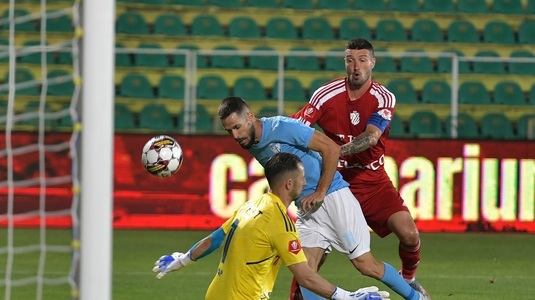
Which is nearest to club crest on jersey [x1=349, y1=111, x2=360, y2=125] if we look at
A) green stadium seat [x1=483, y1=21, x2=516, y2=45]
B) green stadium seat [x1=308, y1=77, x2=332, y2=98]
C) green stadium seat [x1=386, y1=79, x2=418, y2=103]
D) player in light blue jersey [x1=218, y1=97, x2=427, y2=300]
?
player in light blue jersey [x1=218, y1=97, x2=427, y2=300]

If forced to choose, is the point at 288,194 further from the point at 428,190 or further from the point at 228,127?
the point at 428,190

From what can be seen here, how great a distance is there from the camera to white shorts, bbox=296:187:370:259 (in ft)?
24.1

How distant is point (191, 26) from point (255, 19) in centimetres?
105

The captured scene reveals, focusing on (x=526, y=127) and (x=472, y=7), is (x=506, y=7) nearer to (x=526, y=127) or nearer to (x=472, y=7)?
(x=472, y=7)

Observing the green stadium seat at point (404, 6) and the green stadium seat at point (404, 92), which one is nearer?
the green stadium seat at point (404, 92)

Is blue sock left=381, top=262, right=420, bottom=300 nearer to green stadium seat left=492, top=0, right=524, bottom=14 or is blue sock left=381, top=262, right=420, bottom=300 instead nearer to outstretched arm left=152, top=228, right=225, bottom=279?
outstretched arm left=152, top=228, right=225, bottom=279

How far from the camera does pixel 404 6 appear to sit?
18672mm

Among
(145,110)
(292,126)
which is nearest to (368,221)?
(292,126)

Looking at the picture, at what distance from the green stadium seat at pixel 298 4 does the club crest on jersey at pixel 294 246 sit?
12755 millimetres

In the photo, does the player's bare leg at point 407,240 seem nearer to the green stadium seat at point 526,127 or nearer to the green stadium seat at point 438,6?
the green stadium seat at point 526,127

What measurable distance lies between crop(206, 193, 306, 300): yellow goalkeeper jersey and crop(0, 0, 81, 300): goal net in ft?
3.87

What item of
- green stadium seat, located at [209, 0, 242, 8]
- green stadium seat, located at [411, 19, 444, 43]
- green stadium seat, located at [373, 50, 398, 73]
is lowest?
green stadium seat, located at [373, 50, 398, 73]

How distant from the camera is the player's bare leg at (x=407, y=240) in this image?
318 inches

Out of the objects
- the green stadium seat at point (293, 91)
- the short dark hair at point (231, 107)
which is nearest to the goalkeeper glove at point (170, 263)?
the short dark hair at point (231, 107)
